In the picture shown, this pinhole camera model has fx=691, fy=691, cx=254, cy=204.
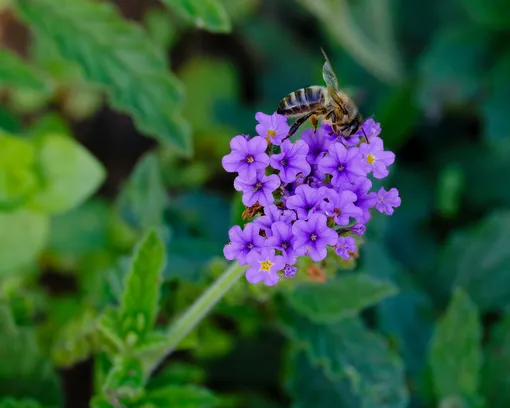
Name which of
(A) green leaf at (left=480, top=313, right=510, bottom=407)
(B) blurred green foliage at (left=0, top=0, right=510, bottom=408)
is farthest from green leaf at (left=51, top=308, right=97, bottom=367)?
(A) green leaf at (left=480, top=313, right=510, bottom=407)

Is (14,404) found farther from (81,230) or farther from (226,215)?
(226,215)

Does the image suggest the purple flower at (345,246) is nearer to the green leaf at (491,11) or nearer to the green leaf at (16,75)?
the green leaf at (16,75)

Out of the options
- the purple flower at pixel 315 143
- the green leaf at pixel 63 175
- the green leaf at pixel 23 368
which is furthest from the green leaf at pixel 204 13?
the green leaf at pixel 23 368

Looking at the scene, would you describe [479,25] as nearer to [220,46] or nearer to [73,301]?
[220,46]

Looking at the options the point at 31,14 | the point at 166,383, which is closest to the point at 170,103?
the point at 31,14

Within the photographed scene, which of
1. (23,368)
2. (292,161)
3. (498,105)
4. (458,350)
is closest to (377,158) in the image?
(292,161)

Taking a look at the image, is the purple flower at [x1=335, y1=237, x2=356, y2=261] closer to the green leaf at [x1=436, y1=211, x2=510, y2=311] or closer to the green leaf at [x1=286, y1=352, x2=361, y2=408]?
the green leaf at [x1=286, y1=352, x2=361, y2=408]
